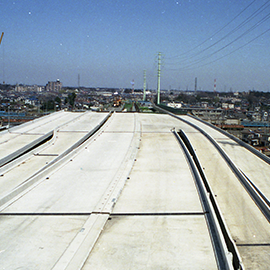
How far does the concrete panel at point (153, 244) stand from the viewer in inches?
189

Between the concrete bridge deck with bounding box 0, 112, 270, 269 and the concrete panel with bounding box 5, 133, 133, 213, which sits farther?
the concrete panel with bounding box 5, 133, 133, 213

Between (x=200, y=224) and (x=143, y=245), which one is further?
(x=200, y=224)

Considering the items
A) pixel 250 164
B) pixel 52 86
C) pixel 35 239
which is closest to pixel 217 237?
pixel 35 239

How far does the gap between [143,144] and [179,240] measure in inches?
399

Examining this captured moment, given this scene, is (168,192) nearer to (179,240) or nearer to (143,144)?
(179,240)

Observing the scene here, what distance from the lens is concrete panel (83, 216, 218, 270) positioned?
4.79m

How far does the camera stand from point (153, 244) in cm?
542

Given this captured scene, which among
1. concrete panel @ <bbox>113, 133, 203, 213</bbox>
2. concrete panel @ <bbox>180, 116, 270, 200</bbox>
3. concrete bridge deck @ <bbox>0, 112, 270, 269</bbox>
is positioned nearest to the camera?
concrete bridge deck @ <bbox>0, 112, 270, 269</bbox>

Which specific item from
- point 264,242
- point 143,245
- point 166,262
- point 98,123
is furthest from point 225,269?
point 98,123

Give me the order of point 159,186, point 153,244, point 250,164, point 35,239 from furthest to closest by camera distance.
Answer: point 250,164
point 159,186
point 35,239
point 153,244

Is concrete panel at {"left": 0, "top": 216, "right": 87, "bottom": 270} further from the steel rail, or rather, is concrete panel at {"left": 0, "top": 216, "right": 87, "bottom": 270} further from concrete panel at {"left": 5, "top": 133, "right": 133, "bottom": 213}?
the steel rail

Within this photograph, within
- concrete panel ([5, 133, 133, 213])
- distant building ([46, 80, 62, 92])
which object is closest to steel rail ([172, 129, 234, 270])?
concrete panel ([5, 133, 133, 213])

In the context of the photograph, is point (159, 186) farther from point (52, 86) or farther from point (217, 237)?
point (52, 86)

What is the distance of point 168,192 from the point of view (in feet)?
27.9
